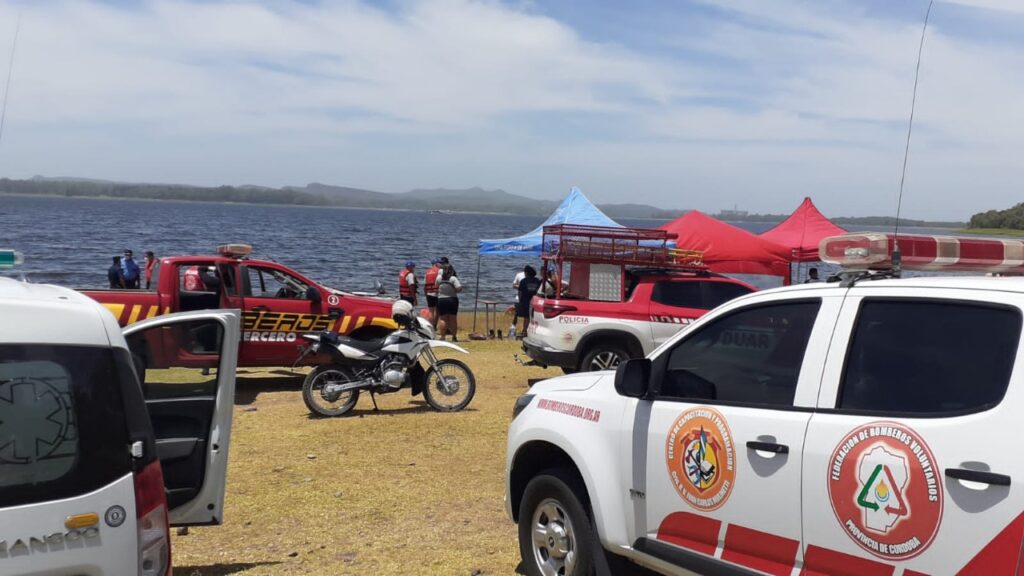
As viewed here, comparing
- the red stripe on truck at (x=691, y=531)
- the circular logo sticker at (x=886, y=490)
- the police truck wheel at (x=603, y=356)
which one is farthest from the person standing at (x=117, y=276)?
the circular logo sticker at (x=886, y=490)

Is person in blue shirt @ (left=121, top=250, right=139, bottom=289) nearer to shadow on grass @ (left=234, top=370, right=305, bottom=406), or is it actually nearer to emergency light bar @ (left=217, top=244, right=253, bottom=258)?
shadow on grass @ (left=234, top=370, right=305, bottom=406)

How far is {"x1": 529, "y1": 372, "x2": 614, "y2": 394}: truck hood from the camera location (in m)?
5.17

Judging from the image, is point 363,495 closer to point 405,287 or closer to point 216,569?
point 216,569

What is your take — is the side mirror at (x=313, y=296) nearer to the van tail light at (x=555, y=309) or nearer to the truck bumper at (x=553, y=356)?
the truck bumper at (x=553, y=356)

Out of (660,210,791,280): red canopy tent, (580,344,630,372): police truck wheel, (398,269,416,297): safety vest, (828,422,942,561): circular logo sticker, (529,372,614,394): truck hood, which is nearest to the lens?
(828,422,942,561): circular logo sticker

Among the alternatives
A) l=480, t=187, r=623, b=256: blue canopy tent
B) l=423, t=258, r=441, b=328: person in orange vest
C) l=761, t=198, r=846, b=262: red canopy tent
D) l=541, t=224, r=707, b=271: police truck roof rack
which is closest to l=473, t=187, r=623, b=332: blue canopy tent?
l=480, t=187, r=623, b=256: blue canopy tent

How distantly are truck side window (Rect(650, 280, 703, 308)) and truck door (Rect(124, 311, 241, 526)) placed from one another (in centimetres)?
827

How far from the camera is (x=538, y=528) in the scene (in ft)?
17.4

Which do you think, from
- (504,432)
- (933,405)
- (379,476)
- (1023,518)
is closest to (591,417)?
(933,405)

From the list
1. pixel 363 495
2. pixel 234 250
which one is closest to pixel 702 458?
pixel 363 495

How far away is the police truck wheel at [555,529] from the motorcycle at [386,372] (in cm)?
559

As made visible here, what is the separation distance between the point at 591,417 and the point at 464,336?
16.7 metres

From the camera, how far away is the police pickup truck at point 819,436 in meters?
3.13

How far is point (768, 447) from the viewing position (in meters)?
3.82
